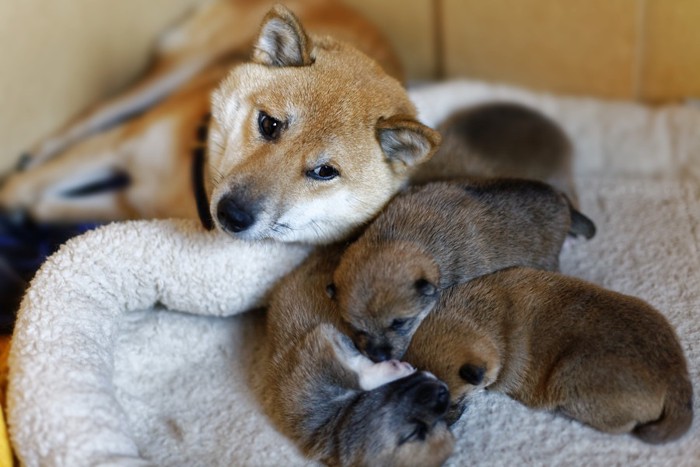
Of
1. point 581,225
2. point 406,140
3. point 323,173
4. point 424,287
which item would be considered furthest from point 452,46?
point 424,287

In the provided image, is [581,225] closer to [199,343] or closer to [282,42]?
[282,42]

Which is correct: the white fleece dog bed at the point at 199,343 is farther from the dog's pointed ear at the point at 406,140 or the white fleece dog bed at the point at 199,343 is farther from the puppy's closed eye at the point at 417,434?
the dog's pointed ear at the point at 406,140

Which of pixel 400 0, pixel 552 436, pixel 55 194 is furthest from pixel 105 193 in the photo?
pixel 552 436

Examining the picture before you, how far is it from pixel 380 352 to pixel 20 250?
1.34 meters

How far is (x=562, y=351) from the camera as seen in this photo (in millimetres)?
1667

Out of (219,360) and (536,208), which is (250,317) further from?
(536,208)

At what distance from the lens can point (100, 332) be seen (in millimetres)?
1823

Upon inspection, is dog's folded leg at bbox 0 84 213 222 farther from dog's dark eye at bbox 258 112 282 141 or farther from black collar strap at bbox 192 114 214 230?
dog's dark eye at bbox 258 112 282 141

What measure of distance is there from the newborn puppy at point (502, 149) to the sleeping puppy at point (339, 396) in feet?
1.89

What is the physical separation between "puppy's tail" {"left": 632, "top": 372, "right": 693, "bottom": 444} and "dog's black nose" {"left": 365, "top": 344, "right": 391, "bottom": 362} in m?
0.57

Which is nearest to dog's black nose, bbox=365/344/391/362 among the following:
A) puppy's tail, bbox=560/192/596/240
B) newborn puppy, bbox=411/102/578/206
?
newborn puppy, bbox=411/102/578/206

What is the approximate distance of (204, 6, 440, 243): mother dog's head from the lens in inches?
69.5

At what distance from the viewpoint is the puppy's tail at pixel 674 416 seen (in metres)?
1.57

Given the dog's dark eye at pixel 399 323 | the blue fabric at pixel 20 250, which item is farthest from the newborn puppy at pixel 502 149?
the blue fabric at pixel 20 250
